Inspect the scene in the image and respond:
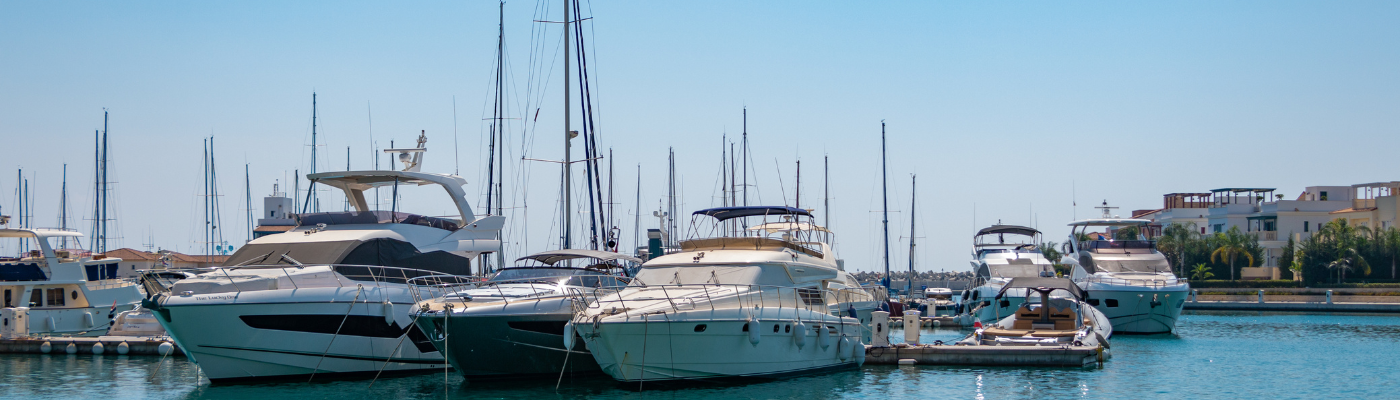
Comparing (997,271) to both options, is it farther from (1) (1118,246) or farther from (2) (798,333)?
(2) (798,333)

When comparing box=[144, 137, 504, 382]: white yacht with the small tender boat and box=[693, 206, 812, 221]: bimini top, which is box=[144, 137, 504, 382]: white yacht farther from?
the small tender boat

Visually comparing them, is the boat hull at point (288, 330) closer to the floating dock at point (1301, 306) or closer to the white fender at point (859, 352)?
the white fender at point (859, 352)

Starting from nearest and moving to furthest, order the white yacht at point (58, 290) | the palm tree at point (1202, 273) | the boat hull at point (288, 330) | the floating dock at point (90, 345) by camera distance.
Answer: the boat hull at point (288, 330) < the floating dock at point (90, 345) < the white yacht at point (58, 290) < the palm tree at point (1202, 273)

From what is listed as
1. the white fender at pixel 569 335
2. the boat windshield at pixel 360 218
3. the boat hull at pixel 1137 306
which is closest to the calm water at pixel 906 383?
the white fender at pixel 569 335

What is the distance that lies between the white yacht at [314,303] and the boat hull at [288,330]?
0.02 meters

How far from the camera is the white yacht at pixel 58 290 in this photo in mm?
34250

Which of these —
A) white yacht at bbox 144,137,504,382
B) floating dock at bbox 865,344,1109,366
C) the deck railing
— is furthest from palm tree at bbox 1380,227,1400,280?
white yacht at bbox 144,137,504,382

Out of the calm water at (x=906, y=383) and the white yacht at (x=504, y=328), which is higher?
the white yacht at (x=504, y=328)

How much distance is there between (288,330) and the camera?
2003cm

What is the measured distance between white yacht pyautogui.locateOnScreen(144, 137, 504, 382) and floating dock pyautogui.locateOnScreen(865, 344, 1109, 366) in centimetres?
980

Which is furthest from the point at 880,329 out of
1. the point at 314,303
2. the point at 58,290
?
the point at 58,290

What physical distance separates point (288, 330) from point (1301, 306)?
52.1m

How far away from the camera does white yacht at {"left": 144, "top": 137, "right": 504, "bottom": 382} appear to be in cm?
1964

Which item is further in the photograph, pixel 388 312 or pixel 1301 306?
pixel 1301 306
